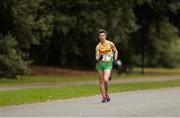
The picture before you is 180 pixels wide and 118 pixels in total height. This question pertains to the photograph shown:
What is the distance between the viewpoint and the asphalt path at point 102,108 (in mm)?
15062

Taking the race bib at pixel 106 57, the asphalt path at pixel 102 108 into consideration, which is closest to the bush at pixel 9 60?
the asphalt path at pixel 102 108

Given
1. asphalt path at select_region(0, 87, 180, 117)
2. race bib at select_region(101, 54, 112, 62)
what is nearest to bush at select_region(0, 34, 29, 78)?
asphalt path at select_region(0, 87, 180, 117)

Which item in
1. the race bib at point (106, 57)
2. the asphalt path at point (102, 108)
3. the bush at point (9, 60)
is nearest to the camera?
the asphalt path at point (102, 108)

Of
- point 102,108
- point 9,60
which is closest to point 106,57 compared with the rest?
point 102,108

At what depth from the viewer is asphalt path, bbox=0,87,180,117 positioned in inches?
593

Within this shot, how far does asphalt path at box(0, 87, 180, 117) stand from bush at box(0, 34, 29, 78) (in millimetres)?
12306

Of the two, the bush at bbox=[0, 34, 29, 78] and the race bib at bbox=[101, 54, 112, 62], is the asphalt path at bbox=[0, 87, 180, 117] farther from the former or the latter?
the bush at bbox=[0, 34, 29, 78]

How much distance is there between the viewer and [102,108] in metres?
16.6

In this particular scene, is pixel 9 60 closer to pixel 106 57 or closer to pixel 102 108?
pixel 106 57

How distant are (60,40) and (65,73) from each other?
2456 millimetres

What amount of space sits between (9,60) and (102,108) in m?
16.5

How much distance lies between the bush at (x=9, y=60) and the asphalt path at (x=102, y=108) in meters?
12.3

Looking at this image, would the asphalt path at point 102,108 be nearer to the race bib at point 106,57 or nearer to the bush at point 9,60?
the race bib at point 106,57

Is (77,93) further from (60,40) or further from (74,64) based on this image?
(74,64)
